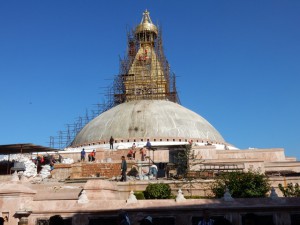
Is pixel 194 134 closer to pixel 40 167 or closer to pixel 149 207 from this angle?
pixel 40 167

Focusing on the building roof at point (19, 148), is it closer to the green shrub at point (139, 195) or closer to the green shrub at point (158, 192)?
the green shrub at point (139, 195)

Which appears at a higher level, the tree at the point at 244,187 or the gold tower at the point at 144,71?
the gold tower at the point at 144,71

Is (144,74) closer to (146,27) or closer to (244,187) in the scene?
(146,27)

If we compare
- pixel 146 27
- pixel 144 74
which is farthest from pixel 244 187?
pixel 146 27

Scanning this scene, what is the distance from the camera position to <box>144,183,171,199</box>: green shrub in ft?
40.7

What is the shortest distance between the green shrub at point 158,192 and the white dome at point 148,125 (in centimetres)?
1400

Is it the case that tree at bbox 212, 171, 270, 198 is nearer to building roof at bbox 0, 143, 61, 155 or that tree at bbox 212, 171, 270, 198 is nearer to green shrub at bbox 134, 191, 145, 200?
green shrub at bbox 134, 191, 145, 200

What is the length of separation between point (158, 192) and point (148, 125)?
15137mm

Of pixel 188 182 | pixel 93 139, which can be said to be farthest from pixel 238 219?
pixel 93 139

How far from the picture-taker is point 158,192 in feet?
40.9

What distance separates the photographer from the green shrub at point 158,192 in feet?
40.7

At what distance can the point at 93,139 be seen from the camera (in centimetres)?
2781

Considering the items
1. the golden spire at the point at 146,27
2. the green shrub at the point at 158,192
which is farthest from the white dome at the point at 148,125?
the green shrub at the point at 158,192

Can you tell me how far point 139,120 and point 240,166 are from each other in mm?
11894
